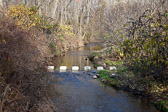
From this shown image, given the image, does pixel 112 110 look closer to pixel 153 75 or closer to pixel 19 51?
pixel 153 75

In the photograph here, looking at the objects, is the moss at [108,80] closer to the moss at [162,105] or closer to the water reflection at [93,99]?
the water reflection at [93,99]

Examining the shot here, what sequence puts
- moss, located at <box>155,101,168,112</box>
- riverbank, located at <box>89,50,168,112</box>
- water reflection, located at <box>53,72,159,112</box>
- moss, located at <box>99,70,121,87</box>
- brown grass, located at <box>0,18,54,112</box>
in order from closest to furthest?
brown grass, located at <box>0,18,54,112</box>, moss, located at <box>155,101,168,112</box>, water reflection, located at <box>53,72,159,112</box>, riverbank, located at <box>89,50,168,112</box>, moss, located at <box>99,70,121,87</box>

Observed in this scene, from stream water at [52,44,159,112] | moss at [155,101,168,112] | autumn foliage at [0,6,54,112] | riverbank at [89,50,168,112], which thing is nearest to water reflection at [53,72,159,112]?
stream water at [52,44,159,112]

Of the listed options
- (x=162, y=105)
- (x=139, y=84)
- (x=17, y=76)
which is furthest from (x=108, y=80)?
(x=17, y=76)

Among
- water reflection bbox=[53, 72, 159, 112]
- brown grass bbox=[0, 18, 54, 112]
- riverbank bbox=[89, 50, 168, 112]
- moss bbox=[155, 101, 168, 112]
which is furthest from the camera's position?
riverbank bbox=[89, 50, 168, 112]

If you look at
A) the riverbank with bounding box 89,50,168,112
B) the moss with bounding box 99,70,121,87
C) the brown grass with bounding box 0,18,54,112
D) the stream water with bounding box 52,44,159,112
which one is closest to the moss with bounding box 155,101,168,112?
the riverbank with bounding box 89,50,168,112

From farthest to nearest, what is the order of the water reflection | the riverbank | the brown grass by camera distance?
1. the riverbank
2. the water reflection
3. the brown grass

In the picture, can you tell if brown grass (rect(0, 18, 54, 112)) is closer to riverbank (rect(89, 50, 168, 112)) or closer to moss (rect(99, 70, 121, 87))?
riverbank (rect(89, 50, 168, 112))

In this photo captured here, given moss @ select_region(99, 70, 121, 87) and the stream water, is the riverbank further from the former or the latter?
the stream water

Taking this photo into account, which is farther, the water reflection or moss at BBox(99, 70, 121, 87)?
moss at BBox(99, 70, 121, 87)

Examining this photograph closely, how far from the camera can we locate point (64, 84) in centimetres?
1173

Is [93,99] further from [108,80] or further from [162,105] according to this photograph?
[108,80]

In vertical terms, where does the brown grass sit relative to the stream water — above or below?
above

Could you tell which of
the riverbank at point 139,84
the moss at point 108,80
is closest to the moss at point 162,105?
the riverbank at point 139,84
